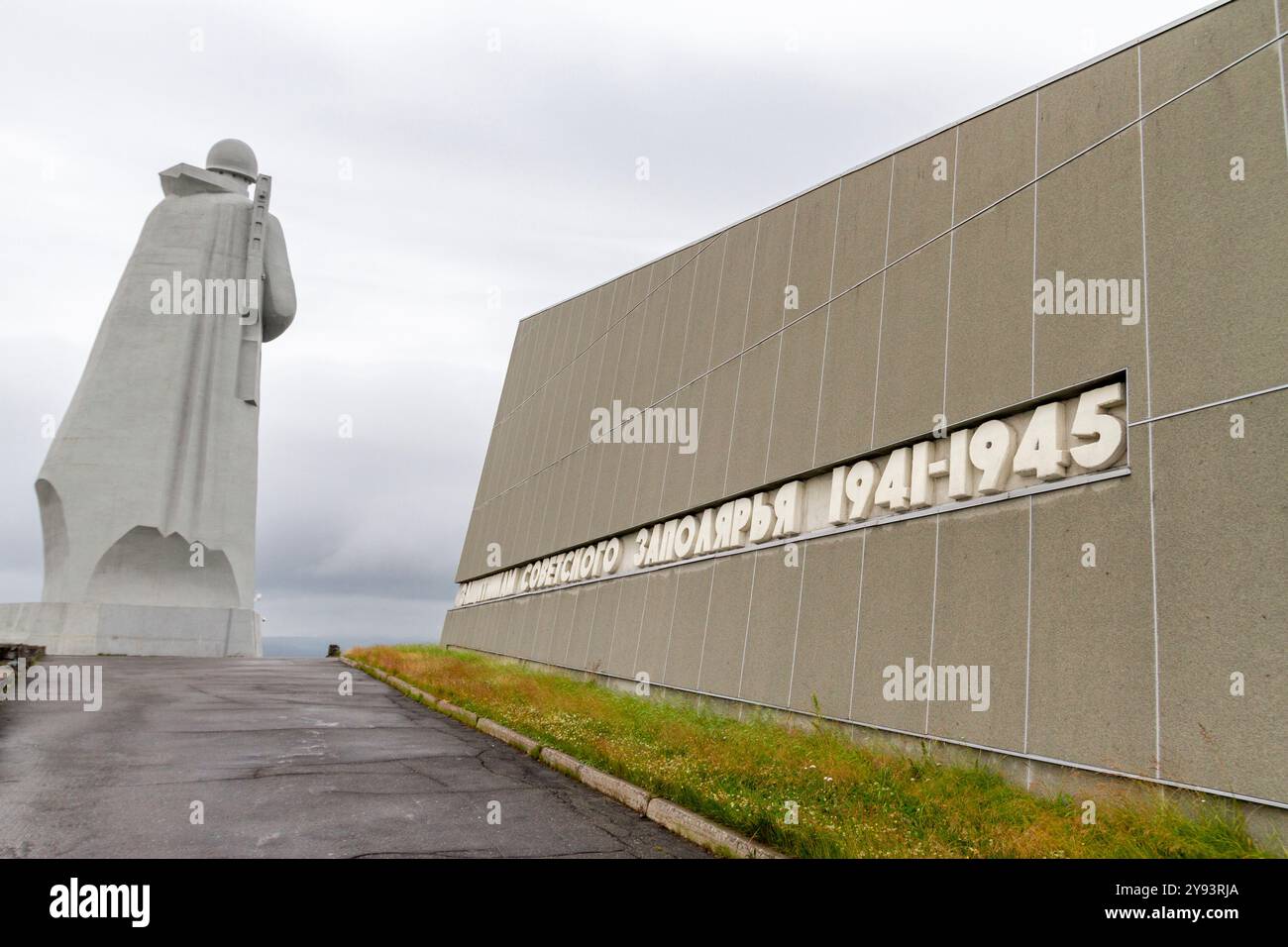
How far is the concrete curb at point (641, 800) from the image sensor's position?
5.80m

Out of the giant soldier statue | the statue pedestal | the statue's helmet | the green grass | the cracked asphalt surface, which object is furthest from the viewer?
the statue's helmet

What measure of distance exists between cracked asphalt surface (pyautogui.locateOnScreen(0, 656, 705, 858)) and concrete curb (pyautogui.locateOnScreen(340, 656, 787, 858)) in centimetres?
11

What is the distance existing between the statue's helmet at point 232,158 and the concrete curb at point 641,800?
89.0 feet

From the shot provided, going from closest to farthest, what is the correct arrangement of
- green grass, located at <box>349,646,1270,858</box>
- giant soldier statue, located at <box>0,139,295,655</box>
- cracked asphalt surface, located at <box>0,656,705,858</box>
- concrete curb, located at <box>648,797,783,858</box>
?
green grass, located at <box>349,646,1270,858</box>, concrete curb, located at <box>648,797,783,858</box>, cracked asphalt surface, located at <box>0,656,705,858</box>, giant soldier statue, located at <box>0,139,295,655</box>

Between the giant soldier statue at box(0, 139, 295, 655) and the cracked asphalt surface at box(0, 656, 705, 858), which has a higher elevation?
the giant soldier statue at box(0, 139, 295, 655)

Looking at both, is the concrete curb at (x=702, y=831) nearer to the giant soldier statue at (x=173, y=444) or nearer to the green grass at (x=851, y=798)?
the green grass at (x=851, y=798)

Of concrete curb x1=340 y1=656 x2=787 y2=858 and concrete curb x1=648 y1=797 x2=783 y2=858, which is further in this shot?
concrete curb x1=340 y1=656 x2=787 y2=858

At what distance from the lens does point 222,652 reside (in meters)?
27.8

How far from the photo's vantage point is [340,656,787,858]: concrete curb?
5.80 metres

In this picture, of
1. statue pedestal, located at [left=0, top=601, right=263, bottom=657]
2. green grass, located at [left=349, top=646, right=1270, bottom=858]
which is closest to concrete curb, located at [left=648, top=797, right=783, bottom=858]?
green grass, located at [left=349, top=646, right=1270, bottom=858]

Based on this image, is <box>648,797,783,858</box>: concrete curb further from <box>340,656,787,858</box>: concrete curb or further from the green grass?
the green grass

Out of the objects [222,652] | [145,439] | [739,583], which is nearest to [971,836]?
[739,583]

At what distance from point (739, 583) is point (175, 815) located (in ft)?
24.7

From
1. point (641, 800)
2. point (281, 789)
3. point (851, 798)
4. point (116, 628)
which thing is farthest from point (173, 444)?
point (851, 798)
